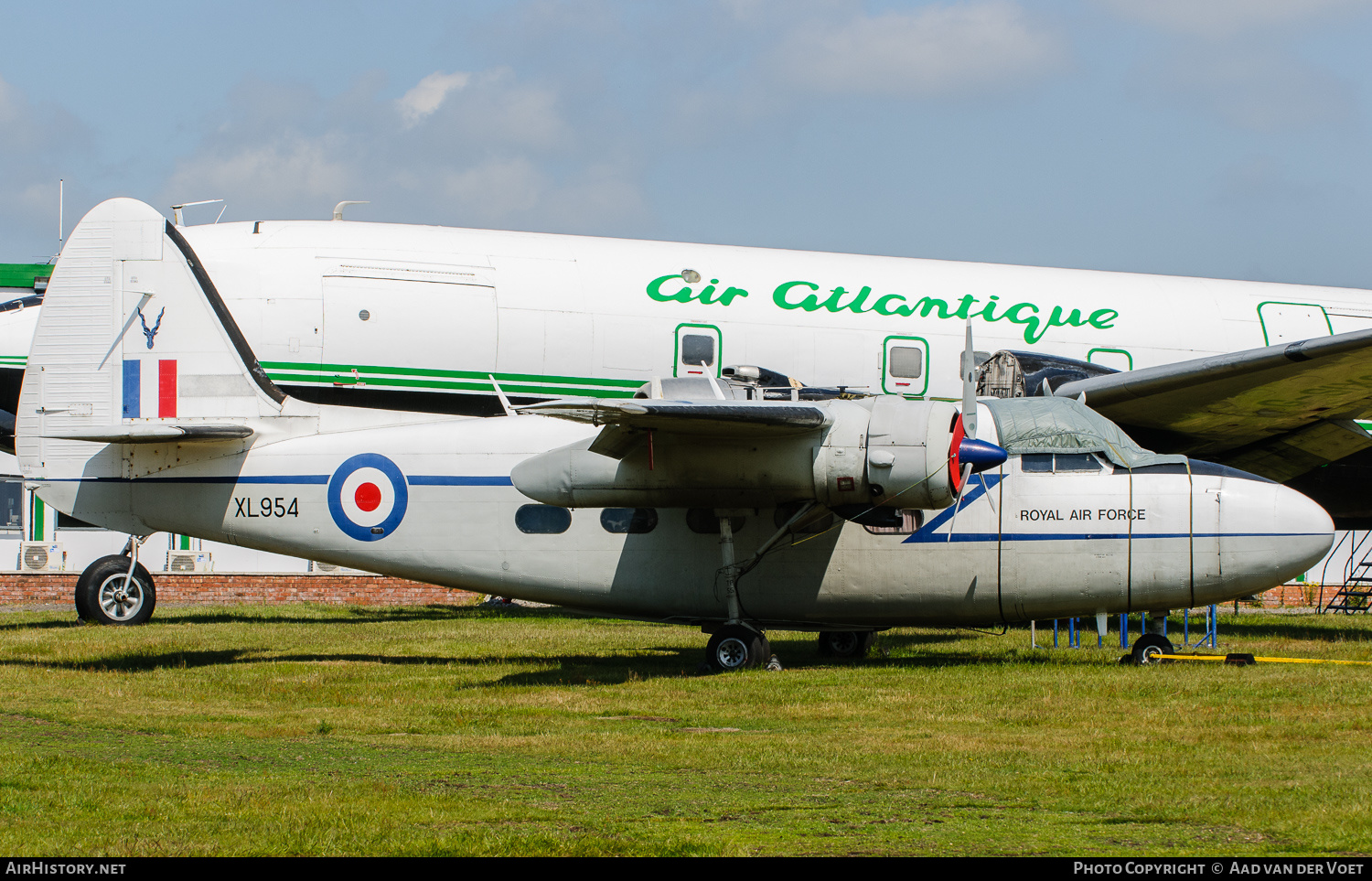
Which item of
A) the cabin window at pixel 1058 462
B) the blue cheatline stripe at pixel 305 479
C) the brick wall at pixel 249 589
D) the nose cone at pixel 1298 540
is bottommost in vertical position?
the brick wall at pixel 249 589

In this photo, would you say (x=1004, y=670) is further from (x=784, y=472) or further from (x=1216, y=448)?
(x=1216, y=448)

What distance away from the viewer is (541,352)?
18.9 metres

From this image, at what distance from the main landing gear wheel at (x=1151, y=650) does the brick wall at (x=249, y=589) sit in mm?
18208

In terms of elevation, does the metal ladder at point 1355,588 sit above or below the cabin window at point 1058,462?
below

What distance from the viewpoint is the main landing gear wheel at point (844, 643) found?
1597 centimetres

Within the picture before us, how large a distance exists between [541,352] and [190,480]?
546 cm

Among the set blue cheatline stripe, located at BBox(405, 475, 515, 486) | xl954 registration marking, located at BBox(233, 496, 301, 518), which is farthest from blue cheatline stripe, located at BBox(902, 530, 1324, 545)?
xl954 registration marking, located at BBox(233, 496, 301, 518)

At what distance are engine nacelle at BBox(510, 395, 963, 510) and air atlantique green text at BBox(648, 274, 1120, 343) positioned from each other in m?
6.03

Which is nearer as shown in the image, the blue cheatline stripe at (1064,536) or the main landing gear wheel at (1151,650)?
the blue cheatline stripe at (1064,536)

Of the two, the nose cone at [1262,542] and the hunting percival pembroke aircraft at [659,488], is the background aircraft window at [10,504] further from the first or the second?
the nose cone at [1262,542]

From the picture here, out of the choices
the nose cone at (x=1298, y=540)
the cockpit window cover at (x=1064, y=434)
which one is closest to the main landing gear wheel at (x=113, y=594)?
the cockpit window cover at (x=1064, y=434)

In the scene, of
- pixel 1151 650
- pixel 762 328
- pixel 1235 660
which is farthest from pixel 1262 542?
pixel 762 328

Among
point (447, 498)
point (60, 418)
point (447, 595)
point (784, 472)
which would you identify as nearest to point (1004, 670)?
point (784, 472)

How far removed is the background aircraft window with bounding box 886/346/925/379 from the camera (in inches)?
770
